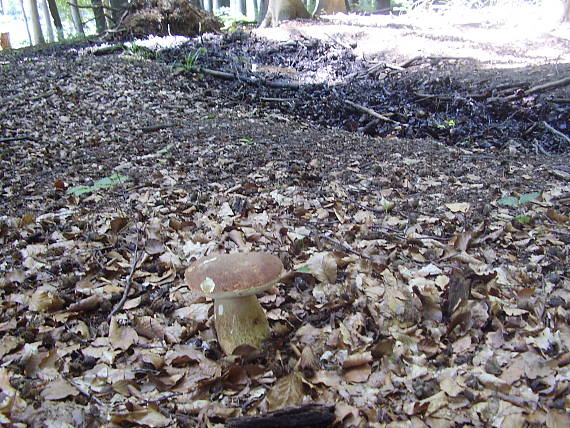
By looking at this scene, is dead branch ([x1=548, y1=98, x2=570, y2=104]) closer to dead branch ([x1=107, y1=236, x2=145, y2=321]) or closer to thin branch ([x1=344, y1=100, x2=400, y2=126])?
thin branch ([x1=344, y1=100, x2=400, y2=126])

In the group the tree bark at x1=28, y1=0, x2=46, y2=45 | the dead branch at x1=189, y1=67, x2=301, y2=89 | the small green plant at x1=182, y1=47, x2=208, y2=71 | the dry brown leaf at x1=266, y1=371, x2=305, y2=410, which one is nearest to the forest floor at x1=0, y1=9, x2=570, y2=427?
the dry brown leaf at x1=266, y1=371, x2=305, y2=410

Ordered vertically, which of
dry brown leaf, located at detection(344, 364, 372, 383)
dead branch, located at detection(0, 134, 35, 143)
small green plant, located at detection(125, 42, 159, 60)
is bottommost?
dry brown leaf, located at detection(344, 364, 372, 383)

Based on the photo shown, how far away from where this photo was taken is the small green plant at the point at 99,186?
15.9 ft

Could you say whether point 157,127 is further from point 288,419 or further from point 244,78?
point 288,419

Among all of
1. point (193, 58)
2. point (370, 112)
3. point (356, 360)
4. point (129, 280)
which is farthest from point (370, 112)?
point (356, 360)

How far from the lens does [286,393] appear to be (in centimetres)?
234

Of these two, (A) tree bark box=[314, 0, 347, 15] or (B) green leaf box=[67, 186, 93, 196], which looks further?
(A) tree bark box=[314, 0, 347, 15]

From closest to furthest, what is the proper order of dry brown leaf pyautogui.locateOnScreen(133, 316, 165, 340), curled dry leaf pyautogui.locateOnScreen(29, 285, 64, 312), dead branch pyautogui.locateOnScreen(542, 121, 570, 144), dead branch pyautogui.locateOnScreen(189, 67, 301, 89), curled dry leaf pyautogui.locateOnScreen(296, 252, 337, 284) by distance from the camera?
dry brown leaf pyautogui.locateOnScreen(133, 316, 165, 340) → curled dry leaf pyautogui.locateOnScreen(29, 285, 64, 312) → curled dry leaf pyautogui.locateOnScreen(296, 252, 337, 284) → dead branch pyautogui.locateOnScreen(542, 121, 570, 144) → dead branch pyautogui.locateOnScreen(189, 67, 301, 89)

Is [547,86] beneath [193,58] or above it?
beneath

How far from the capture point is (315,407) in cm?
214

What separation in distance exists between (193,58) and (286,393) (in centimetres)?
988

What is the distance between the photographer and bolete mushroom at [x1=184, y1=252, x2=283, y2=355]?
2307 mm

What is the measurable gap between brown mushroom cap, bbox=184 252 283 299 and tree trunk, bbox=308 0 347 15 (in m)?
18.3

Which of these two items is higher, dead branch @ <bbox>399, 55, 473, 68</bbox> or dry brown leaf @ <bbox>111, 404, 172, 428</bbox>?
dead branch @ <bbox>399, 55, 473, 68</bbox>
